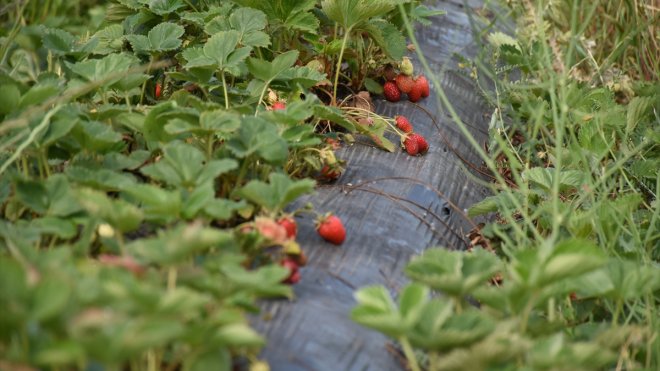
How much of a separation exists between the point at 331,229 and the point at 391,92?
1094mm

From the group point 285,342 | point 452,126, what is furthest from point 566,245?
point 452,126

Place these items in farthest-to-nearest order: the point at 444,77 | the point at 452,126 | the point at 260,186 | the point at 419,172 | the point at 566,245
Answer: the point at 444,77 < the point at 452,126 < the point at 419,172 < the point at 260,186 < the point at 566,245

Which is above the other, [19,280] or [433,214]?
[19,280]

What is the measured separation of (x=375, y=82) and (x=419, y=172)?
0.54 metres

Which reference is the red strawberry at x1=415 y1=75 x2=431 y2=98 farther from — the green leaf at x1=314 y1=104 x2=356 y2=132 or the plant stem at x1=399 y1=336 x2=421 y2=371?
the plant stem at x1=399 y1=336 x2=421 y2=371

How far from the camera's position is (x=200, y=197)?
1807mm

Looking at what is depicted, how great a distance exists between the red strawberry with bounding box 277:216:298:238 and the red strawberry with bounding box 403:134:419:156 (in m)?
0.81

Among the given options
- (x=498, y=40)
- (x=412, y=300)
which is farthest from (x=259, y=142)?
(x=498, y=40)

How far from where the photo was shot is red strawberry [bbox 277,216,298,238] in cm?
199

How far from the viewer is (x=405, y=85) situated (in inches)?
122

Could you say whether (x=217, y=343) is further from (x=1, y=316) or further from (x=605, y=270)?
(x=605, y=270)

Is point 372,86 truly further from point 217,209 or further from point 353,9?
point 217,209

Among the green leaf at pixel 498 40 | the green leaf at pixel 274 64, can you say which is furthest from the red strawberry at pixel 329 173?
the green leaf at pixel 498 40

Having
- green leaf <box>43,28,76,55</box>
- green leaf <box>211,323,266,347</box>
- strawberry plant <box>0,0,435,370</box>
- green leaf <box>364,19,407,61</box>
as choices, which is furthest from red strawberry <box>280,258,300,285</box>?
green leaf <box>364,19,407,61</box>
